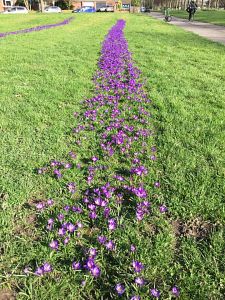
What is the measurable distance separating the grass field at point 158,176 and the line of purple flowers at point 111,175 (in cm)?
13

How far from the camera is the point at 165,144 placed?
13.5 feet

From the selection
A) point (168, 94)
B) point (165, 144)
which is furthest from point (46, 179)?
point (168, 94)

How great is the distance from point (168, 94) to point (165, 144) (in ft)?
8.71

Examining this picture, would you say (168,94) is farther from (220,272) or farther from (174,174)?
(220,272)

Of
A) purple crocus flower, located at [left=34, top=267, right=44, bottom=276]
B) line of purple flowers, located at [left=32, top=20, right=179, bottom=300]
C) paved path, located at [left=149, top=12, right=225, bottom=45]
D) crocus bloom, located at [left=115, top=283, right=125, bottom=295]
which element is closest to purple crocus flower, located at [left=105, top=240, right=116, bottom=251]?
line of purple flowers, located at [left=32, top=20, right=179, bottom=300]

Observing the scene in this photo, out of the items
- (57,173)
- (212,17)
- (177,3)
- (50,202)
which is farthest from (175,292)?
(177,3)

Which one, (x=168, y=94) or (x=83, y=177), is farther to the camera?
(x=168, y=94)

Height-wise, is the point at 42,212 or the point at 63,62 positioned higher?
the point at 63,62

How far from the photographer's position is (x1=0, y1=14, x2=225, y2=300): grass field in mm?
2168

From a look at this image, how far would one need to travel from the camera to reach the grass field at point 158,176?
7.11 ft

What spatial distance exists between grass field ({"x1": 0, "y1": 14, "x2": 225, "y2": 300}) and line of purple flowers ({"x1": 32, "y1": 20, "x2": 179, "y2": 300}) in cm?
13

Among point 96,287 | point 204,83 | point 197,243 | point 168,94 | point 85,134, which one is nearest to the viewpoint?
point 96,287

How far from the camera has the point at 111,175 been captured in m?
3.42

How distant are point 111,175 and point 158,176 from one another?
646 millimetres
